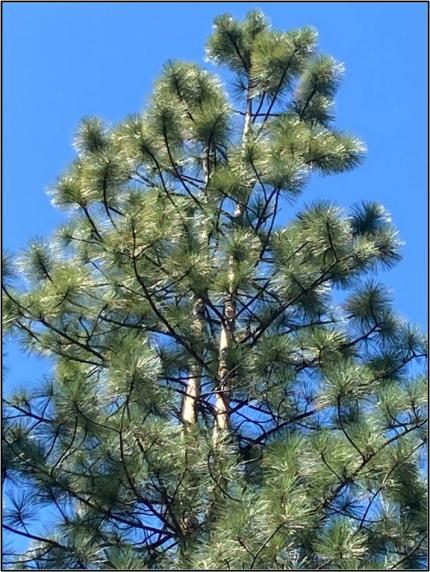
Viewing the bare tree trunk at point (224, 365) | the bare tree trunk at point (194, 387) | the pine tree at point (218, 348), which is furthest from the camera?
the bare tree trunk at point (194, 387)

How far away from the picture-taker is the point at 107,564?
15.5 ft

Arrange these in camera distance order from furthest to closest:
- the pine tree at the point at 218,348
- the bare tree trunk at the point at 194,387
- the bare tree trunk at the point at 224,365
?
the bare tree trunk at the point at 194,387
the bare tree trunk at the point at 224,365
the pine tree at the point at 218,348

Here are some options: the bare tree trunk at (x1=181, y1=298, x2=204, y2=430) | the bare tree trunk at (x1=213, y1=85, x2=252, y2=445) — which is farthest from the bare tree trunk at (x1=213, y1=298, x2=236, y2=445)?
the bare tree trunk at (x1=181, y1=298, x2=204, y2=430)

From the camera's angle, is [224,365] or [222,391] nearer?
[222,391]

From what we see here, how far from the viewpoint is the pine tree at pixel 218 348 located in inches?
189

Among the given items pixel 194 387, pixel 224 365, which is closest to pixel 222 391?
pixel 224 365

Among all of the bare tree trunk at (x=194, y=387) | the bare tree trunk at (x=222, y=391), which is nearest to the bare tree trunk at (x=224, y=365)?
→ the bare tree trunk at (x=222, y=391)

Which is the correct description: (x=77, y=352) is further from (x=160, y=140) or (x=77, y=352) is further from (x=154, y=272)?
(x=160, y=140)

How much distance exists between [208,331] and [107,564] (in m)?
2.06

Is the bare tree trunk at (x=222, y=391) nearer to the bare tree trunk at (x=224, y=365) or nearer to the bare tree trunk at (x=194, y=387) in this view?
the bare tree trunk at (x=224, y=365)

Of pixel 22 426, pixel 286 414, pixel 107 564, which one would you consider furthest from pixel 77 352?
pixel 107 564

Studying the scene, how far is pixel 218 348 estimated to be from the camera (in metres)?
6.19

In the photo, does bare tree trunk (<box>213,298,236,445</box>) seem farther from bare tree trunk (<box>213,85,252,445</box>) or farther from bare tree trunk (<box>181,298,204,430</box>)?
bare tree trunk (<box>181,298,204,430</box>)

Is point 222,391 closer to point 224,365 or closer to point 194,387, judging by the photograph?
point 224,365
